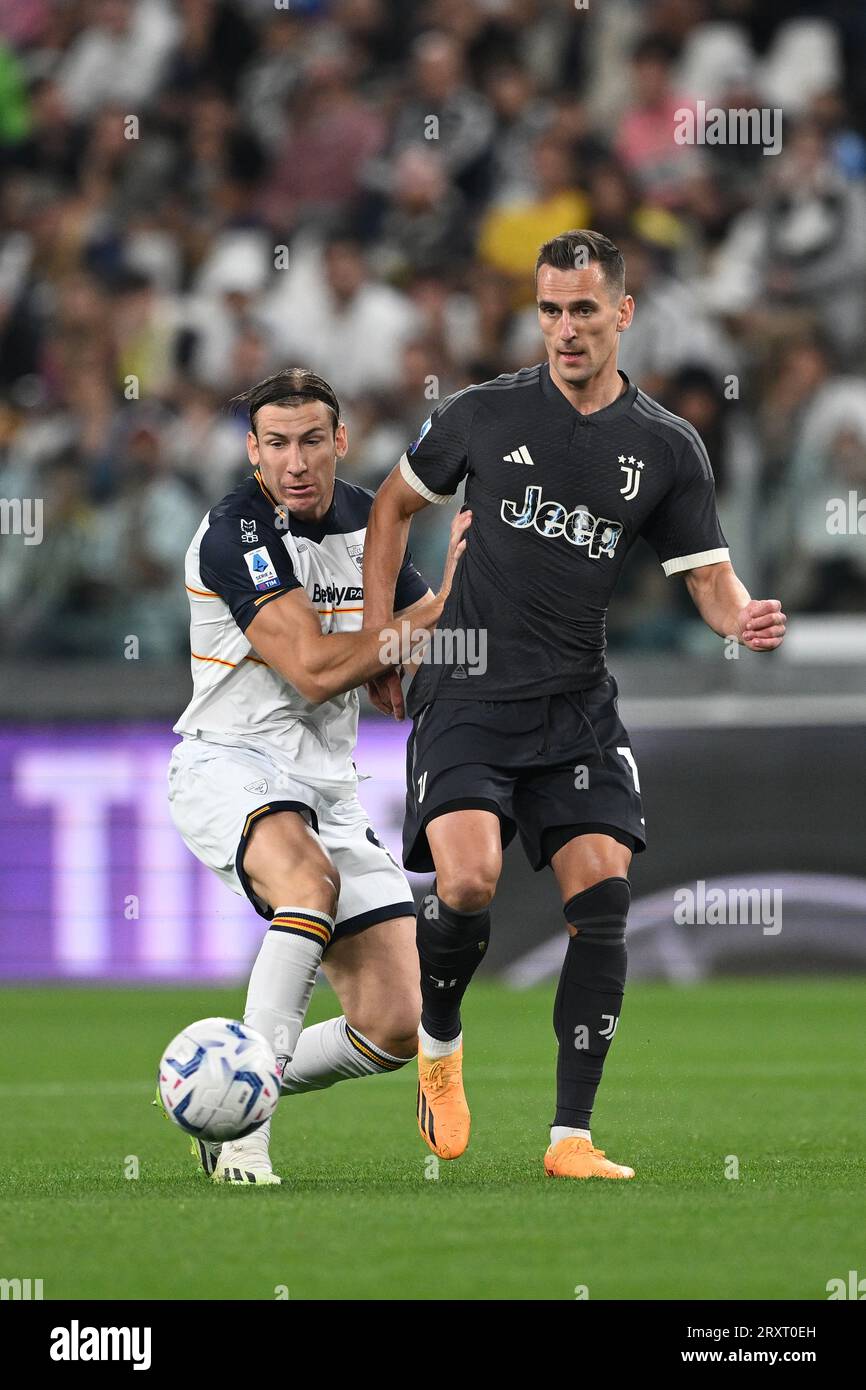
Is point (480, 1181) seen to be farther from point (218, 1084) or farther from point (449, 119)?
point (449, 119)

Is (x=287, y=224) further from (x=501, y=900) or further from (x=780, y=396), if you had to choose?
(x=501, y=900)

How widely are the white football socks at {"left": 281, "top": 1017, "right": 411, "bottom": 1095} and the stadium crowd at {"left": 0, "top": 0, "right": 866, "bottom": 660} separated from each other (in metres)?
4.54

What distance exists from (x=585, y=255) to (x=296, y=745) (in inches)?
64.6

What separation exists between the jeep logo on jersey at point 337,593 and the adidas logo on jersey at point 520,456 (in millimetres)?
687

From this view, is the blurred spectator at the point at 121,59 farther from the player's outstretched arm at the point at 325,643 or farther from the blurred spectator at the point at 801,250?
the player's outstretched arm at the point at 325,643

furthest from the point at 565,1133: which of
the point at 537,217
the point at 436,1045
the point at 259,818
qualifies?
the point at 537,217

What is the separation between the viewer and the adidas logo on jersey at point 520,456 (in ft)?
20.2

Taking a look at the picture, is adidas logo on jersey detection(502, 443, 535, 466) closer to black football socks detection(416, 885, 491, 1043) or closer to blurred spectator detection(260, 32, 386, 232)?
black football socks detection(416, 885, 491, 1043)

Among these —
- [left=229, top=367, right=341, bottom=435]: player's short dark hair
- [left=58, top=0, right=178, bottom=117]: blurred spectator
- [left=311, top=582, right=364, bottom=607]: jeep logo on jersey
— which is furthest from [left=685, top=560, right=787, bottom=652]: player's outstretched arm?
[left=58, top=0, right=178, bottom=117]: blurred spectator

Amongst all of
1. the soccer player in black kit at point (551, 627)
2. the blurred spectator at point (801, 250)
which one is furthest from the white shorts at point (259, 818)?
the blurred spectator at point (801, 250)

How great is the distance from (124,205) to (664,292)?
13.9ft

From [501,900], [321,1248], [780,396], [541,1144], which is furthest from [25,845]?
[321,1248]

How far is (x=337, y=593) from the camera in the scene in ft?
21.7

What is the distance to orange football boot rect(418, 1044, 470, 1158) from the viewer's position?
6.18m
